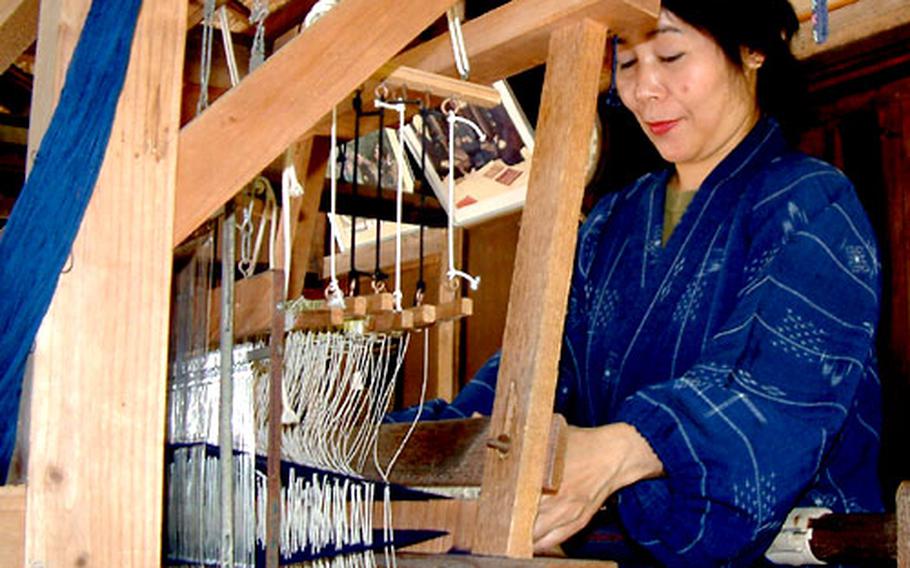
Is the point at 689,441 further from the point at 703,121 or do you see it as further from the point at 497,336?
the point at 497,336

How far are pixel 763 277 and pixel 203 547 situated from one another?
1.03 meters

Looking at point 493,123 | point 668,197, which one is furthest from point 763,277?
point 493,123

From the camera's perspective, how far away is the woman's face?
2.31m

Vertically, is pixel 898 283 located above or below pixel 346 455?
Result: above

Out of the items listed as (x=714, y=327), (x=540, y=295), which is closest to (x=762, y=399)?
(x=714, y=327)

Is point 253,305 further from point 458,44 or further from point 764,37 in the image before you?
point 764,37

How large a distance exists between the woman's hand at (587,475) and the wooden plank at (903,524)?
350mm

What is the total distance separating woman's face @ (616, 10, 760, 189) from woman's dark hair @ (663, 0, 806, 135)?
20 mm

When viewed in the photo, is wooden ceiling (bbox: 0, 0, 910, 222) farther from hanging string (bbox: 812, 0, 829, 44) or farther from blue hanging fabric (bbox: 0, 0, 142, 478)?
blue hanging fabric (bbox: 0, 0, 142, 478)

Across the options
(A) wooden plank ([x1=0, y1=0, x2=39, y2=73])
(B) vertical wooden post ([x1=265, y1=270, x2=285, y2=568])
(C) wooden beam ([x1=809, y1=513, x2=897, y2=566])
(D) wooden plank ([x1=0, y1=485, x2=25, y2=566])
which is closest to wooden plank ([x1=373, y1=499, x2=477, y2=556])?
(B) vertical wooden post ([x1=265, y1=270, x2=285, y2=568])

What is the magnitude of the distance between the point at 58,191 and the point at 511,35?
2.35 ft

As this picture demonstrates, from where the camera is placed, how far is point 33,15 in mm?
1654

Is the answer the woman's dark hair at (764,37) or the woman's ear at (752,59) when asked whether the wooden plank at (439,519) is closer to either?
the woman's dark hair at (764,37)

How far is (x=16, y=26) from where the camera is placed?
5.55 feet
